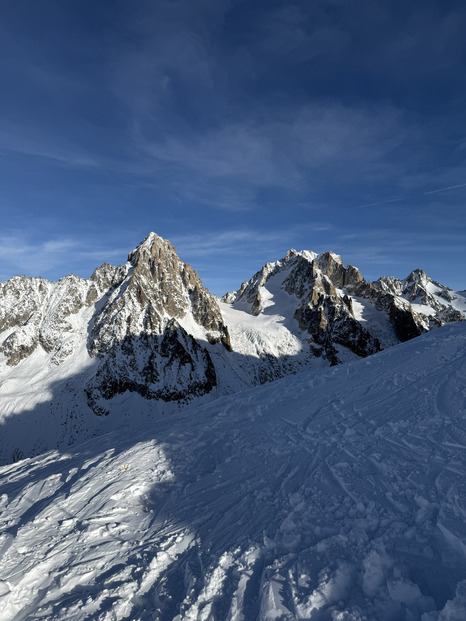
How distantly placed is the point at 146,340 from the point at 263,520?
8503cm

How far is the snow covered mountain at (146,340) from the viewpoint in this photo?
251ft

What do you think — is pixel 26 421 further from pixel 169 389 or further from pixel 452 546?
pixel 452 546

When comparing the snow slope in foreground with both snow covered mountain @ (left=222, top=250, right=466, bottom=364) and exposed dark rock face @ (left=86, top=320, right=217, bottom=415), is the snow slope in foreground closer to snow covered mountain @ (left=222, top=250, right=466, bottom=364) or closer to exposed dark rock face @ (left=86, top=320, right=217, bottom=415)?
exposed dark rock face @ (left=86, top=320, right=217, bottom=415)

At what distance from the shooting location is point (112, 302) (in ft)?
308

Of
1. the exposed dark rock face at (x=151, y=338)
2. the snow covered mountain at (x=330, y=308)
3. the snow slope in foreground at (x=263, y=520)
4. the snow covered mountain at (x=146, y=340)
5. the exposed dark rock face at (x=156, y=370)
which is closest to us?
the snow slope in foreground at (x=263, y=520)

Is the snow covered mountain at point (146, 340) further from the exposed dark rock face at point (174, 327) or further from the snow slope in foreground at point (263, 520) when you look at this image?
the snow slope in foreground at point (263, 520)

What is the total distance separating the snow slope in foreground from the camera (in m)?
5.33

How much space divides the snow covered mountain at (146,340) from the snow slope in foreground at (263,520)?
70.0 meters

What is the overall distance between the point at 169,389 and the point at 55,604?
259ft

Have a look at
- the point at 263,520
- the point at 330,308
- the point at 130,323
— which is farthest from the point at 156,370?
the point at 263,520

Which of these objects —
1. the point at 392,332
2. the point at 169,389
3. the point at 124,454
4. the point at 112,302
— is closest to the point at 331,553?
the point at 124,454

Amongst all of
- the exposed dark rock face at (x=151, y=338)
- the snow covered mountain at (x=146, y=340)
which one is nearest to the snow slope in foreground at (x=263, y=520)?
the snow covered mountain at (x=146, y=340)

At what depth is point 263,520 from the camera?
24.8ft

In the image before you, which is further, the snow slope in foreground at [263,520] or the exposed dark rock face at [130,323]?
the exposed dark rock face at [130,323]
